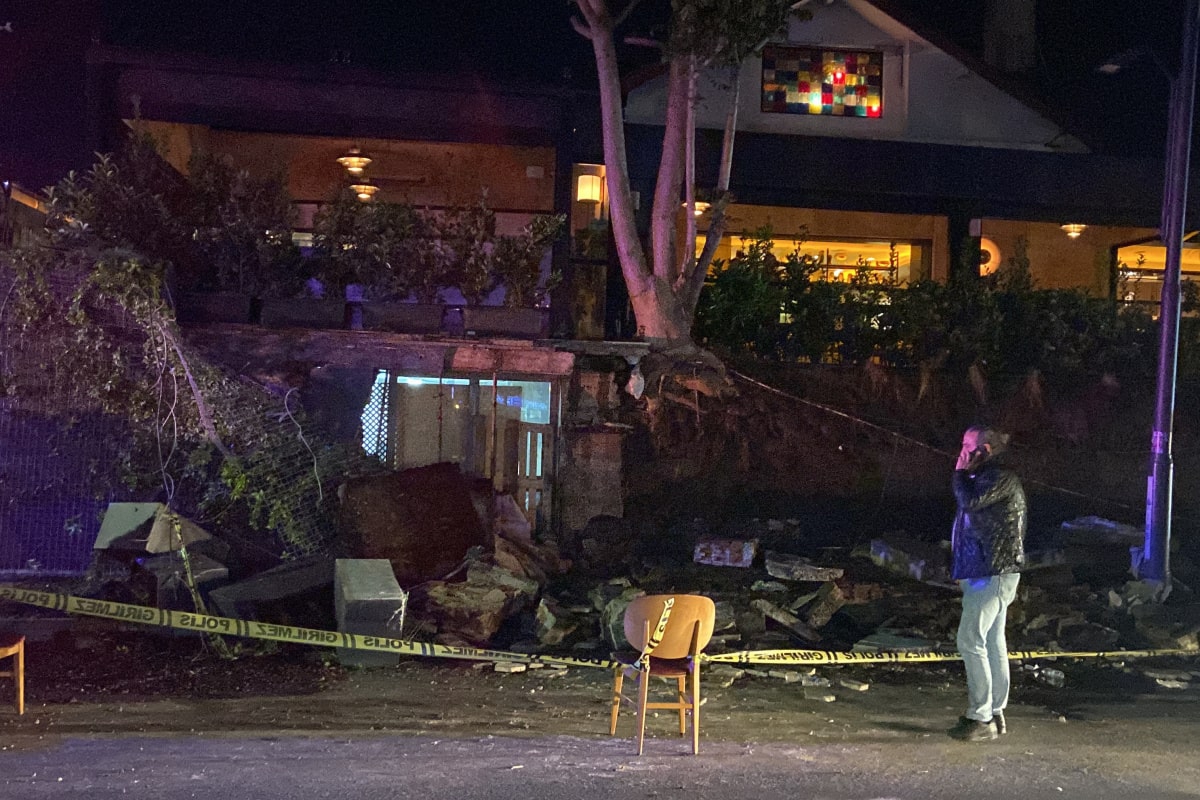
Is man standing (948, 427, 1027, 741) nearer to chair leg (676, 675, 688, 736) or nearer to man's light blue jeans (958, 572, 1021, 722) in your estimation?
man's light blue jeans (958, 572, 1021, 722)

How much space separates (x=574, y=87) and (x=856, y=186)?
14.3ft

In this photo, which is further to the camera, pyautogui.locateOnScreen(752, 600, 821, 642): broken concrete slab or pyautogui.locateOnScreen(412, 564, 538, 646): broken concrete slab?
→ pyautogui.locateOnScreen(752, 600, 821, 642): broken concrete slab

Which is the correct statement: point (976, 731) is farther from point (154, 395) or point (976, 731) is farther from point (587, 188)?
point (587, 188)

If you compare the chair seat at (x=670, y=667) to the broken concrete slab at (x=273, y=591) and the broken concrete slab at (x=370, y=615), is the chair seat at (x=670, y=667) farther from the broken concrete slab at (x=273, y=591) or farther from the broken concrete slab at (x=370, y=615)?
the broken concrete slab at (x=273, y=591)

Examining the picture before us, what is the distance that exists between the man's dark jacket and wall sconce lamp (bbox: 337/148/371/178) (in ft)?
34.8

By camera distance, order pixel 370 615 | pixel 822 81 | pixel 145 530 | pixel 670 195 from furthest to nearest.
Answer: pixel 822 81 → pixel 670 195 → pixel 145 530 → pixel 370 615

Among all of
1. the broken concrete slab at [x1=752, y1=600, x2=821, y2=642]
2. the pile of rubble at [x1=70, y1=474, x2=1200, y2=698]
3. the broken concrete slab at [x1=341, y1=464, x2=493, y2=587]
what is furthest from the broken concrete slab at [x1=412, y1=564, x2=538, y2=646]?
the broken concrete slab at [x1=752, y1=600, x2=821, y2=642]

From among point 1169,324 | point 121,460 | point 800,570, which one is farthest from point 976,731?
point 121,460

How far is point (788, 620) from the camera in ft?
28.6

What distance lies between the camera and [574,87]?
1251cm

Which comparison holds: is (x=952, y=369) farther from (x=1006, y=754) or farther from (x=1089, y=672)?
(x=1006, y=754)

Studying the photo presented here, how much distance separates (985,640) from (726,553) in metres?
4.49

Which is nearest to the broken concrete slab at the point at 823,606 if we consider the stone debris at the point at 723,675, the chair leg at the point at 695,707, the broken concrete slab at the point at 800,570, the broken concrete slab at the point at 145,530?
the broken concrete slab at the point at 800,570

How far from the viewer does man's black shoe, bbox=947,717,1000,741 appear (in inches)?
232
